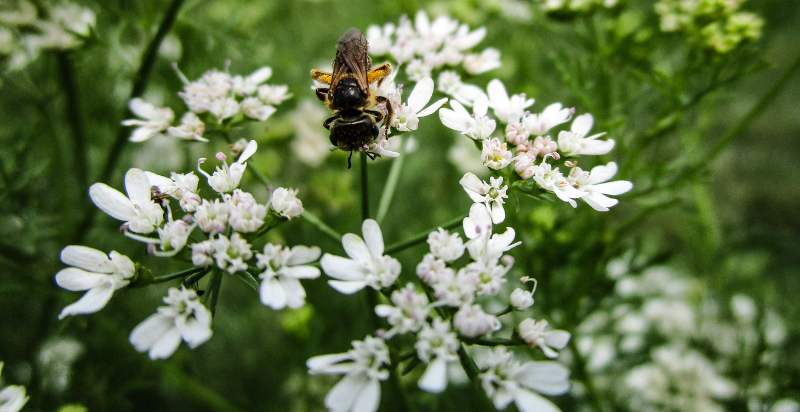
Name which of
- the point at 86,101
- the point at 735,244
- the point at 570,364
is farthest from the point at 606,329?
the point at 86,101

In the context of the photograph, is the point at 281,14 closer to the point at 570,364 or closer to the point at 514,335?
the point at 570,364

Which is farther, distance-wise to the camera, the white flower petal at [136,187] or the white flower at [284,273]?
the white flower petal at [136,187]

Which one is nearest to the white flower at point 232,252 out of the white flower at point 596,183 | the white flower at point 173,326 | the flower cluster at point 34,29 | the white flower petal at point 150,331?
the white flower at point 173,326

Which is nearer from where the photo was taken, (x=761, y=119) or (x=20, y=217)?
(x=20, y=217)

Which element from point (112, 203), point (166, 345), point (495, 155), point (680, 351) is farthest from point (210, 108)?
point (680, 351)

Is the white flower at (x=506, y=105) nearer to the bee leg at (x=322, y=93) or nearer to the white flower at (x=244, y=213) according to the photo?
the bee leg at (x=322, y=93)

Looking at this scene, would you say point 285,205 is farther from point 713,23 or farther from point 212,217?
point 713,23

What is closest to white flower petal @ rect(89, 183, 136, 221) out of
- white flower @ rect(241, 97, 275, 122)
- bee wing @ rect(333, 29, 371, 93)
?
white flower @ rect(241, 97, 275, 122)
